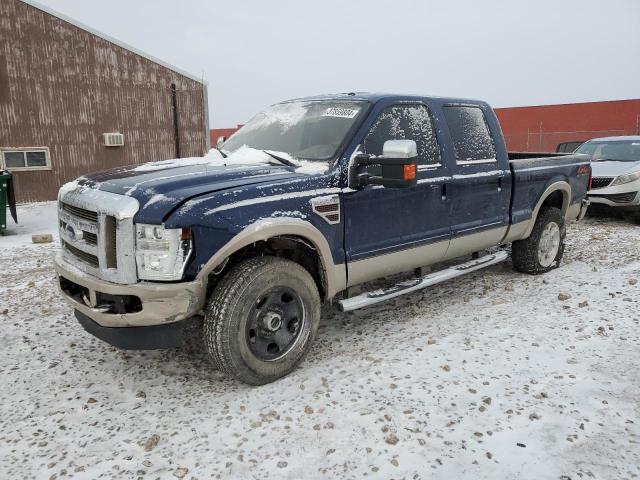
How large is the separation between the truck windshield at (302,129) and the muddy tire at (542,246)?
2851mm

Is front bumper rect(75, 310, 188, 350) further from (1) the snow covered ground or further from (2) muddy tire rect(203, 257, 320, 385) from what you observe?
(1) the snow covered ground

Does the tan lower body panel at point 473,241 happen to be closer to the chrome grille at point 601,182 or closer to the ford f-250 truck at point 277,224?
the ford f-250 truck at point 277,224

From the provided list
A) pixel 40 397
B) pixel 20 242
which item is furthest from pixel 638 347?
pixel 20 242

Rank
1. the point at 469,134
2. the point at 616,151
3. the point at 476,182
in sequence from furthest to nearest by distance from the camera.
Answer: the point at 616,151, the point at 469,134, the point at 476,182

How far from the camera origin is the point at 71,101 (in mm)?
13938

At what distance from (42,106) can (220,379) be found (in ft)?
43.4

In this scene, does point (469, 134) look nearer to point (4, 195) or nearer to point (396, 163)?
point (396, 163)

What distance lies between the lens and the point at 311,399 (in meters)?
3.06

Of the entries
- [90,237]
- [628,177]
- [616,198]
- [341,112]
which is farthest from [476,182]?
[628,177]

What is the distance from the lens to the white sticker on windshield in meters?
3.83

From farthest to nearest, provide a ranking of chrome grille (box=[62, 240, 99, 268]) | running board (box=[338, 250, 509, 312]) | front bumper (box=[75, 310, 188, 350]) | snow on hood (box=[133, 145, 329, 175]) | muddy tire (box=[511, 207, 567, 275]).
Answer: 1. muddy tire (box=[511, 207, 567, 275])
2. running board (box=[338, 250, 509, 312])
3. snow on hood (box=[133, 145, 329, 175])
4. chrome grille (box=[62, 240, 99, 268])
5. front bumper (box=[75, 310, 188, 350])

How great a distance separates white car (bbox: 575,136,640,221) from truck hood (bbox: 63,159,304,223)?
24.9 ft

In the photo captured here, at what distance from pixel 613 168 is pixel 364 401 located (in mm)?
8221

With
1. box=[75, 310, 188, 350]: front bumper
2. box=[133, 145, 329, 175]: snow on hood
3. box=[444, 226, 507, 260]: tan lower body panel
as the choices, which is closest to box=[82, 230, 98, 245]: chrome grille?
box=[75, 310, 188, 350]: front bumper
